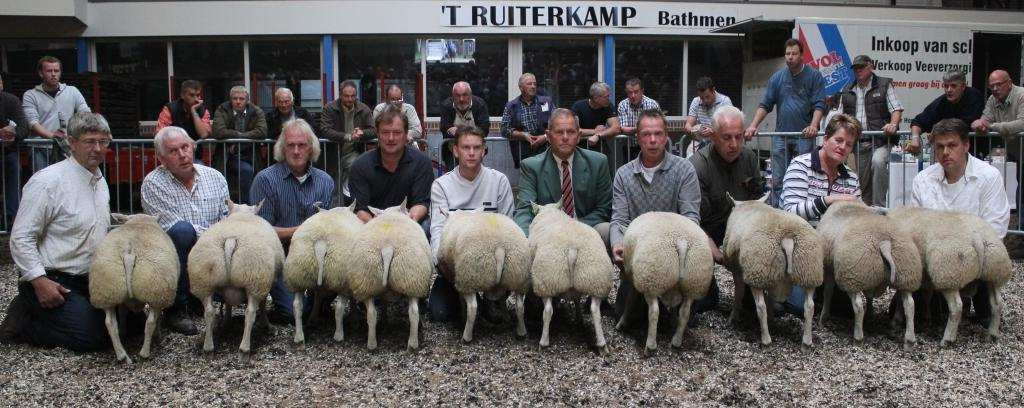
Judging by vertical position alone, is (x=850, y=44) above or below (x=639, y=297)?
above

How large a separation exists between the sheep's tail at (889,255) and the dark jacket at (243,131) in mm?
6144

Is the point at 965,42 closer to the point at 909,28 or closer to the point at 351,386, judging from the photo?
the point at 909,28

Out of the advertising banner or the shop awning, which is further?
the shop awning

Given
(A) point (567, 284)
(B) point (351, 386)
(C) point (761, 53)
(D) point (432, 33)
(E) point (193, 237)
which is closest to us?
(B) point (351, 386)

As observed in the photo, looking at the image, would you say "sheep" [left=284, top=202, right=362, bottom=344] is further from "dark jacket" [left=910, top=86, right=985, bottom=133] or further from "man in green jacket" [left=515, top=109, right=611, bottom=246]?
"dark jacket" [left=910, top=86, right=985, bottom=133]

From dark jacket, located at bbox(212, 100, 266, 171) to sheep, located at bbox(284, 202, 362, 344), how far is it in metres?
3.80

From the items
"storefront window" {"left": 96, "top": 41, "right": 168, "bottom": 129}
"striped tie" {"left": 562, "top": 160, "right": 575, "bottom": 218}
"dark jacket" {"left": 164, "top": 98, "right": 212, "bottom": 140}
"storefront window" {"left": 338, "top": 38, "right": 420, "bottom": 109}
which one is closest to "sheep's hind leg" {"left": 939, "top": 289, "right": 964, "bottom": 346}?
"striped tie" {"left": 562, "top": 160, "right": 575, "bottom": 218}

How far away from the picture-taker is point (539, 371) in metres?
4.57

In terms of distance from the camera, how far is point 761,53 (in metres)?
14.0

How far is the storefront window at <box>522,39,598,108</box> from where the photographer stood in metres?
15.7

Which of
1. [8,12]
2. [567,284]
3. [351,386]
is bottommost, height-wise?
[351,386]

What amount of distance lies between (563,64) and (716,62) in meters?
3.13

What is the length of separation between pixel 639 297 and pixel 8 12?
45.6 ft

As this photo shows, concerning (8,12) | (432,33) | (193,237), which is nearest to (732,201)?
(193,237)
